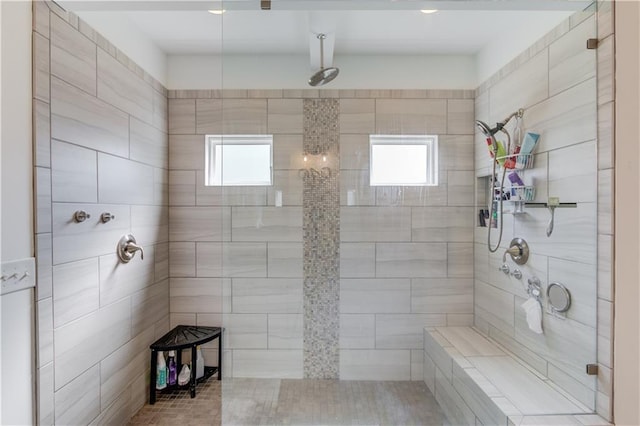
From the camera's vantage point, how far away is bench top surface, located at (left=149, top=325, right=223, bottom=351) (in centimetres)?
203

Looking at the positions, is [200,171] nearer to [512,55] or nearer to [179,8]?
[179,8]

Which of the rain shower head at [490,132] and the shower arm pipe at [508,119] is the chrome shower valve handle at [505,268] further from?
the shower arm pipe at [508,119]

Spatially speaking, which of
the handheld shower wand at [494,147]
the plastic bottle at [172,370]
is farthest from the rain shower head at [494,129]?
the plastic bottle at [172,370]

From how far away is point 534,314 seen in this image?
1.58 m

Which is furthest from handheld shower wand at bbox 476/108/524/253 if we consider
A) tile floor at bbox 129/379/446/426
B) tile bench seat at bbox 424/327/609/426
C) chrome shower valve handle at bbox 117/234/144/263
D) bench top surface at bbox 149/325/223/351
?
chrome shower valve handle at bbox 117/234/144/263

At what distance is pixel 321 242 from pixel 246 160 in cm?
72

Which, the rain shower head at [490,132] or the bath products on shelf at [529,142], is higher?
the rain shower head at [490,132]

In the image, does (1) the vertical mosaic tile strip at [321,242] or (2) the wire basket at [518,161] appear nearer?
(2) the wire basket at [518,161]

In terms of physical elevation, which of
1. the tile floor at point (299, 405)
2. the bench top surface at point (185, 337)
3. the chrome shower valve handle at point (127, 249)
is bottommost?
the tile floor at point (299, 405)

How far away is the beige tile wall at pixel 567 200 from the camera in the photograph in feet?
4.24

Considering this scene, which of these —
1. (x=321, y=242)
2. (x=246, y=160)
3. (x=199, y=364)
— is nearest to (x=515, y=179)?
(x=321, y=242)

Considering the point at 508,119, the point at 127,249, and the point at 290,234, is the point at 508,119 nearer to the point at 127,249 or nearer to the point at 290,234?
the point at 290,234

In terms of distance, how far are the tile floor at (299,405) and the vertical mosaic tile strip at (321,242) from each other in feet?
0.50

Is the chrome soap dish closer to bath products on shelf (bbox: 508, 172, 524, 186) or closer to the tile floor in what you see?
bath products on shelf (bbox: 508, 172, 524, 186)
